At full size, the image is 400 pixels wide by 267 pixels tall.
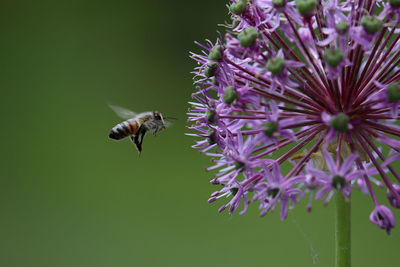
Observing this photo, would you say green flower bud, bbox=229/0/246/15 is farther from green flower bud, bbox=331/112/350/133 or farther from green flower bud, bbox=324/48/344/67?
green flower bud, bbox=331/112/350/133

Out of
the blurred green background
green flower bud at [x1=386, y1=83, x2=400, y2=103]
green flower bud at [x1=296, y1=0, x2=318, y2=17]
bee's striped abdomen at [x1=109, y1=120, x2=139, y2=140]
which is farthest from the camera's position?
the blurred green background

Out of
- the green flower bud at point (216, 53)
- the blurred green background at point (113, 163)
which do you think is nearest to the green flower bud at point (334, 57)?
the green flower bud at point (216, 53)

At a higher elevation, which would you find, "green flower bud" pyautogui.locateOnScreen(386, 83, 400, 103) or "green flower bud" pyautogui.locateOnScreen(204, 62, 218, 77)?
"green flower bud" pyautogui.locateOnScreen(204, 62, 218, 77)

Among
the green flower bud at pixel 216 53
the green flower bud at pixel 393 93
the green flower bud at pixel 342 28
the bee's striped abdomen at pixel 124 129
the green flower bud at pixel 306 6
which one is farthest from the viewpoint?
the bee's striped abdomen at pixel 124 129

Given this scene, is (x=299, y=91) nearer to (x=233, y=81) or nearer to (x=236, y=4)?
(x=233, y=81)

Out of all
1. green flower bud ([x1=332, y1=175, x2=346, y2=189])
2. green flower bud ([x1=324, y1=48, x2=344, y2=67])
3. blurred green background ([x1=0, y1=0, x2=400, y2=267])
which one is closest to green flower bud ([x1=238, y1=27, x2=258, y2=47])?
green flower bud ([x1=324, y1=48, x2=344, y2=67])

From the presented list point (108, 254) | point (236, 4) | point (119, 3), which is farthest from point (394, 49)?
point (119, 3)

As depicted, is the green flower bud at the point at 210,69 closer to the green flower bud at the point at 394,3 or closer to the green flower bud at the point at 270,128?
the green flower bud at the point at 270,128
